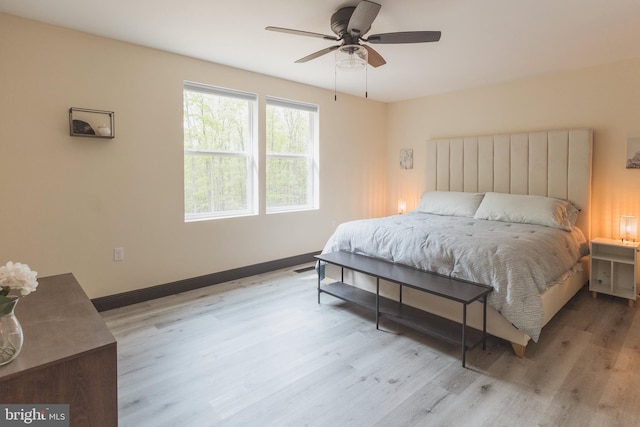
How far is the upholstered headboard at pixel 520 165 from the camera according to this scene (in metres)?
3.74

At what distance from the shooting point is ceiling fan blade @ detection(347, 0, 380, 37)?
2.09m

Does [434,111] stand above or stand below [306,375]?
above

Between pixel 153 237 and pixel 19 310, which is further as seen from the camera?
pixel 153 237

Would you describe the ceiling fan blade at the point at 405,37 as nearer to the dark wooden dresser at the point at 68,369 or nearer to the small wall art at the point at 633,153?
the dark wooden dresser at the point at 68,369

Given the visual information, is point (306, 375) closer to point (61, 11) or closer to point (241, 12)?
point (241, 12)

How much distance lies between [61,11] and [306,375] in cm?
311

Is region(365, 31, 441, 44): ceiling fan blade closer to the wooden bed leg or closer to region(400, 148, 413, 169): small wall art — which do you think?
the wooden bed leg


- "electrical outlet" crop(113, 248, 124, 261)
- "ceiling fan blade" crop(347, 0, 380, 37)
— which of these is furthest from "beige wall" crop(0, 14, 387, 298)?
"ceiling fan blade" crop(347, 0, 380, 37)

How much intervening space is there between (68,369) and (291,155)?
144 inches

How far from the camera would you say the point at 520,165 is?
13.7 feet

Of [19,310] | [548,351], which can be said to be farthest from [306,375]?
[548,351]

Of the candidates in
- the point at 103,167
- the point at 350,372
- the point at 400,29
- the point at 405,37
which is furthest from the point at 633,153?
the point at 103,167

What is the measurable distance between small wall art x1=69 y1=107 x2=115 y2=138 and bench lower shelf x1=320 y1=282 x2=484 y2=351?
2.40m

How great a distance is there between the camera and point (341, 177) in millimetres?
5098
